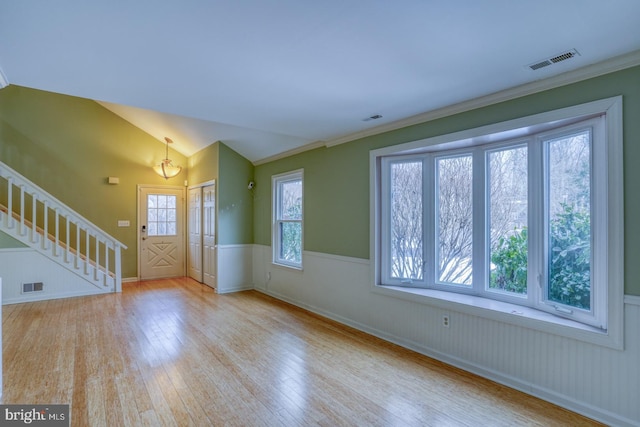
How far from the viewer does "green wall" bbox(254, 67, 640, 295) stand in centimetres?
209

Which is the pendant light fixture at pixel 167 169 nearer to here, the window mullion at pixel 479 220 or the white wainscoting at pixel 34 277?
the white wainscoting at pixel 34 277

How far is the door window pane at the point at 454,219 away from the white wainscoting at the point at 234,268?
3.86 m

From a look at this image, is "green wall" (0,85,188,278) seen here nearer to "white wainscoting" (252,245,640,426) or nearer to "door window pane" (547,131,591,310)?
"white wainscoting" (252,245,640,426)

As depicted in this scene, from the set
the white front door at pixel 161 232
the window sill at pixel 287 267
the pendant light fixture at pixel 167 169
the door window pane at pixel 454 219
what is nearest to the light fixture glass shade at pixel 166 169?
the pendant light fixture at pixel 167 169

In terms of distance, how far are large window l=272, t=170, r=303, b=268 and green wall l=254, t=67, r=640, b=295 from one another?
0.18 metres

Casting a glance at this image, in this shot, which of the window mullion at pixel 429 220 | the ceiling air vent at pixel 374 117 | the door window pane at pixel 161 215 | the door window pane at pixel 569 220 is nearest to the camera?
the door window pane at pixel 569 220

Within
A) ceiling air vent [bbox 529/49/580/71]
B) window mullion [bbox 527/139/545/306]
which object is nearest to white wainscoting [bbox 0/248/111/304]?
window mullion [bbox 527/139/545/306]

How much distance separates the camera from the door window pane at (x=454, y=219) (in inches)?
127

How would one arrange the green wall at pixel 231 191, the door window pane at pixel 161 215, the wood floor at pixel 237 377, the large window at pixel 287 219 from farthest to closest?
the door window pane at pixel 161 215, the green wall at pixel 231 191, the large window at pixel 287 219, the wood floor at pixel 237 377

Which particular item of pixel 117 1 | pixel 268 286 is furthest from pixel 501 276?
pixel 268 286

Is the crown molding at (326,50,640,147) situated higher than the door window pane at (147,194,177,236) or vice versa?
the crown molding at (326,50,640,147)

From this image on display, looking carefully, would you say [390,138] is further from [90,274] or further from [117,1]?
[90,274]

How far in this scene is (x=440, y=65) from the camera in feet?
7.41

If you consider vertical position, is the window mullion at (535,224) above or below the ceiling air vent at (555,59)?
below
